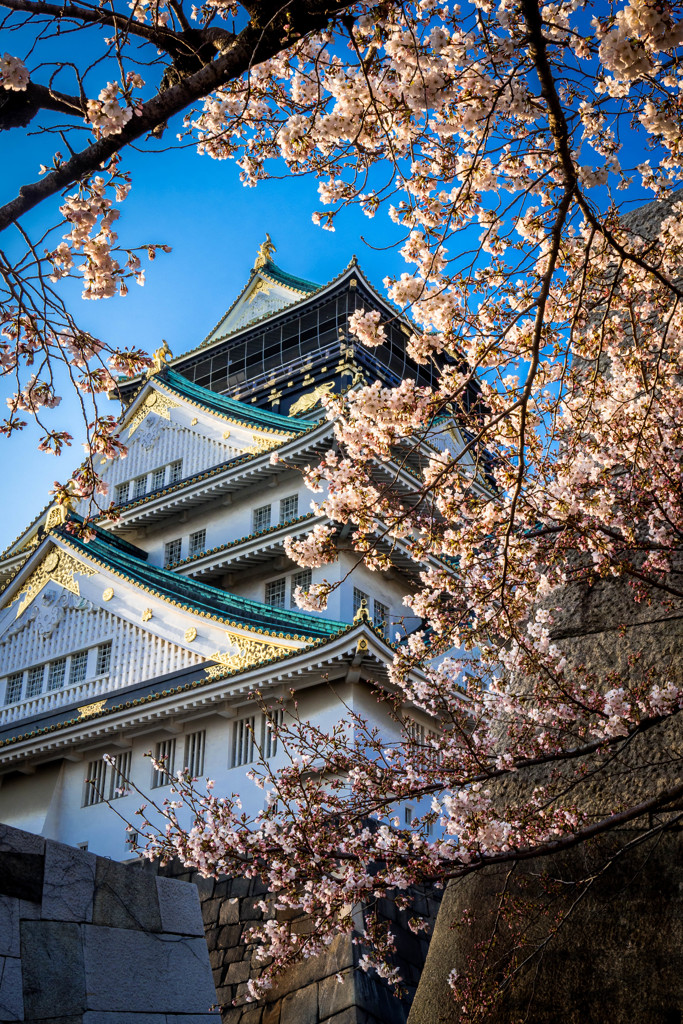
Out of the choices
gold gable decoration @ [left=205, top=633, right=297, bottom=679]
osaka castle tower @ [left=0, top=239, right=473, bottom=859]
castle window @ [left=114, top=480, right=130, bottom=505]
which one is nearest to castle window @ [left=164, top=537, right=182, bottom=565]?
osaka castle tower @ [left=0, top=239, right=473, bottom=859]

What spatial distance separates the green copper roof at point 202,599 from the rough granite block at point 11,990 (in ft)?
27.9

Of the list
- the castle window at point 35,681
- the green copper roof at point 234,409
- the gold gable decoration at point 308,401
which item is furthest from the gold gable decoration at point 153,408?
the castle window at point 35,681

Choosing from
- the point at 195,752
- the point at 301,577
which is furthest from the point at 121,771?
the point at 301,577

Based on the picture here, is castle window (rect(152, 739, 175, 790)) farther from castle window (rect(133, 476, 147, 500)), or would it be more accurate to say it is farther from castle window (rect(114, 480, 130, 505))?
castle window (rect(114, 480, 130, 505))

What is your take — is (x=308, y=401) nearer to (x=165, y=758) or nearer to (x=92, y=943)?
(x=165, y=758)

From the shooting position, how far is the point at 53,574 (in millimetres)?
19938

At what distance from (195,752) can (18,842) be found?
32.4 ft

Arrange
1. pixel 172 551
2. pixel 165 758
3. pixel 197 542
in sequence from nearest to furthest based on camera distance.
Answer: pixel 165 758
pixel 197 542
pixel 172 551

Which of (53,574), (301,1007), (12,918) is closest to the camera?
(12,918)

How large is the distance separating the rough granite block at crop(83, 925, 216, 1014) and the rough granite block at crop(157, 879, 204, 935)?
0.26 feet

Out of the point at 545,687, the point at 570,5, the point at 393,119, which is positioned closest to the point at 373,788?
the point at 545,687

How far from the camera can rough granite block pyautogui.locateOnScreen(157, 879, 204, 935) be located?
6906 mm

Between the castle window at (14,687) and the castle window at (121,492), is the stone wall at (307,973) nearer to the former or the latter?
the castle window at (14,687)

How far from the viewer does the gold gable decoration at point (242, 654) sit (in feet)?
48.7
